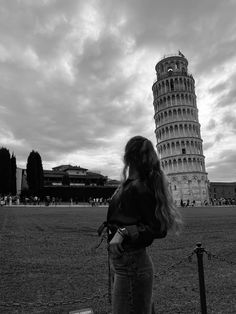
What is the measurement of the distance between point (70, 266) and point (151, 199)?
6.81 m

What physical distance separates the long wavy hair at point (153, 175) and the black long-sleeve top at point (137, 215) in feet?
0.28

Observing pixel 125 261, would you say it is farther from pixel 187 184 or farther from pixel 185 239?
pixel 187 184

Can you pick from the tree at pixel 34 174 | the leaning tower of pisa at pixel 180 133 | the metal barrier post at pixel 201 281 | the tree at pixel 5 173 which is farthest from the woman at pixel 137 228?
the leaning tower of pisa at pixel 180 133

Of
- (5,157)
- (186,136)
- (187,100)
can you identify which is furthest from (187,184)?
(5,157)

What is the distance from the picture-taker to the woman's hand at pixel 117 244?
3.18m

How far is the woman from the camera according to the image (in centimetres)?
323

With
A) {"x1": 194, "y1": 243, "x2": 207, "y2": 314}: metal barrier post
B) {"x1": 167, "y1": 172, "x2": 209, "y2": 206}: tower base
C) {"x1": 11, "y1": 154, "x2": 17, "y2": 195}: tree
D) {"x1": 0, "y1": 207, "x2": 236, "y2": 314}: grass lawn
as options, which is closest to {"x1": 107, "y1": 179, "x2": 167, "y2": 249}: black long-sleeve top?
{"x1": 194, "y1": 243, "x2": 207, "y2": 314}: metal barrier post

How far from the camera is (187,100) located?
4141 inches

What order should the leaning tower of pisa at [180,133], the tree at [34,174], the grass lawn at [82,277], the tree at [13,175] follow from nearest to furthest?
1. the grass lawn at [82,277]
2. the tree at [34,174]
3. the tree at [13,175]
4. the leaning tower of pisa at [180,133]

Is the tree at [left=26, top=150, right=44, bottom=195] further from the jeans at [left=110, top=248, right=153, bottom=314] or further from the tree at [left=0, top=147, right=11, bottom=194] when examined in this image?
the jeans at [left=110, top=248, right=153, bottom=314]

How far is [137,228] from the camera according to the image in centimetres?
324

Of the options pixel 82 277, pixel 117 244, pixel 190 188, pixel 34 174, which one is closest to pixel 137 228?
pixel 117 244

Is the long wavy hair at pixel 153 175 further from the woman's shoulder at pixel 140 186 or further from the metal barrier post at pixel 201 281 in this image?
the metal barrier post at pixel 201 281

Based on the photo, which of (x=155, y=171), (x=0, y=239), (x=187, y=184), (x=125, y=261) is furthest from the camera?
(x=187, y=184)
